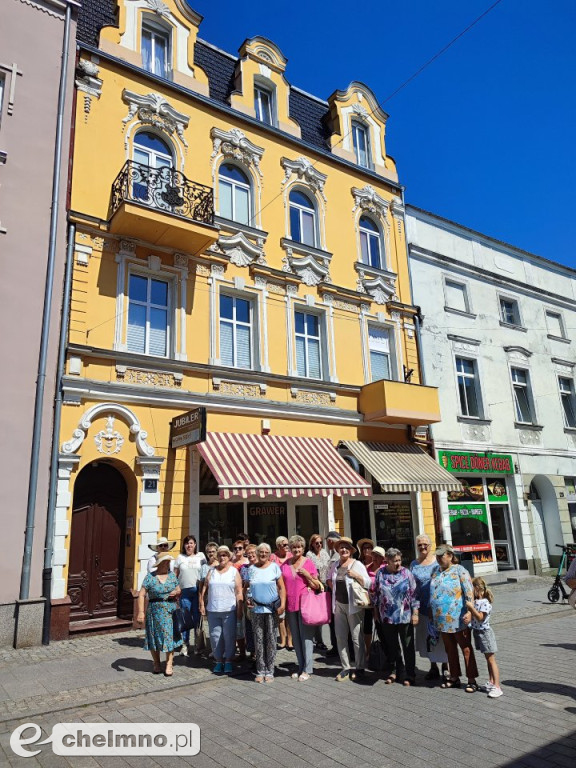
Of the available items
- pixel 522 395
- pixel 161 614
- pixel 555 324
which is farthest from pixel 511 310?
pixel 161 614

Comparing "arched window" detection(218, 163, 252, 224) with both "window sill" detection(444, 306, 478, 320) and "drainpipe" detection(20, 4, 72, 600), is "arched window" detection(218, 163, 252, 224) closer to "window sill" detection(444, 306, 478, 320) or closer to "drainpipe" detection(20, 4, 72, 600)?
"drainpipe" detection(20, 4, 72, 600)

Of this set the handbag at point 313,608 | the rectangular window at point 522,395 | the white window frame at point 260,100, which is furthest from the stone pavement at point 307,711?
the white window frame at point 260,100

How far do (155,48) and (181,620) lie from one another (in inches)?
540

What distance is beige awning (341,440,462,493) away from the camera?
1373 centimetres

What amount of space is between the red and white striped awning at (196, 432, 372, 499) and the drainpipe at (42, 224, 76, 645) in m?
2.82

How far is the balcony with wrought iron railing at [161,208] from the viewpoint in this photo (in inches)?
452

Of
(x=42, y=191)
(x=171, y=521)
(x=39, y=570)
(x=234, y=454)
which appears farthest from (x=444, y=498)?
(x=42, y=191)

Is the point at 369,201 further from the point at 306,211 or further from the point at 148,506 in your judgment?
the point at 148,506

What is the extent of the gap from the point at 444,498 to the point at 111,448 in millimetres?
9903

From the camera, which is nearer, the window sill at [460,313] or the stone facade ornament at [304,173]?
the stone facade ornament at [304,173]

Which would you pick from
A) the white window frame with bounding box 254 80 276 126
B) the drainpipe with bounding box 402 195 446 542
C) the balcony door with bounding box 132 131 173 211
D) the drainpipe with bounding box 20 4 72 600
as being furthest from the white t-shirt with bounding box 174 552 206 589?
the white window frame with bounding box 254 80 276 126

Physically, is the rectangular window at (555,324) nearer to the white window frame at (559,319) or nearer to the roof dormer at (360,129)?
the white window frame at (559,319)

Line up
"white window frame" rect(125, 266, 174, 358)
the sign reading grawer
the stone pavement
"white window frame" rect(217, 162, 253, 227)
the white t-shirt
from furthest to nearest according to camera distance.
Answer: "white window frame" rect(217, 162, 253, 227) → "white window frame" rect(125, 266, 174, 358) → the sign reading grawer → the white t-shirt → the stone pavement

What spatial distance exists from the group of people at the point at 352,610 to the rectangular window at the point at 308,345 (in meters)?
7.31
